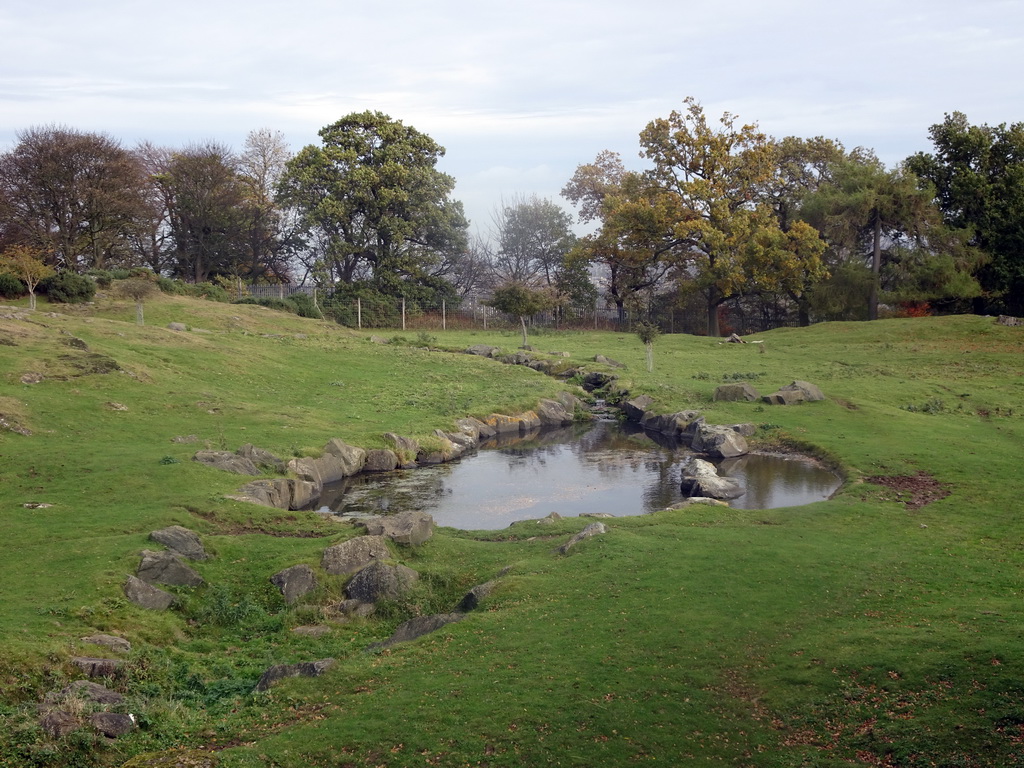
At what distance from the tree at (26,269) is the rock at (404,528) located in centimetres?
3309

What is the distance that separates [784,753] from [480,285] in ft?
261

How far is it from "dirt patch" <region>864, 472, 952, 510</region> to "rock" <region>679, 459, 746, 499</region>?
409 centimetres

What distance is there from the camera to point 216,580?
666 inches

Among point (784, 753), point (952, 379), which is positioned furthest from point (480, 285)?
point (784, 753)

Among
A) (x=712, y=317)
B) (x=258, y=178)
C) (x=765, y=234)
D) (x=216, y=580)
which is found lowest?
(x=216, y=580)

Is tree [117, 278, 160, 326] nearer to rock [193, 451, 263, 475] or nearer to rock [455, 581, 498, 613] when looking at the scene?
rock [193, 451, 263, 475]

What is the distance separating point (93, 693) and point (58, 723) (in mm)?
1159

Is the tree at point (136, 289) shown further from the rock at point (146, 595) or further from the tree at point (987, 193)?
the tree at point (987, 193)

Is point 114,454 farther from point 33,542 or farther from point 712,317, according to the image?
point 712,317

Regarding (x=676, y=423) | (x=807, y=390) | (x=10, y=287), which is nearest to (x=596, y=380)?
(x=676, y=423)

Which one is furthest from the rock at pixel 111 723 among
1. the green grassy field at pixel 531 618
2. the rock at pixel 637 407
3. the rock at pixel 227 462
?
the rock at pixel 637 407

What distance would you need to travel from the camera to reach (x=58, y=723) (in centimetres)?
1020

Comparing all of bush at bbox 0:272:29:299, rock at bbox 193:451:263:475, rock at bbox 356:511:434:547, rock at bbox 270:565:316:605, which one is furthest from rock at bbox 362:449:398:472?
bush at bbox 0:272:29:299

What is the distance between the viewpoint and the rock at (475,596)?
52.2 ft
